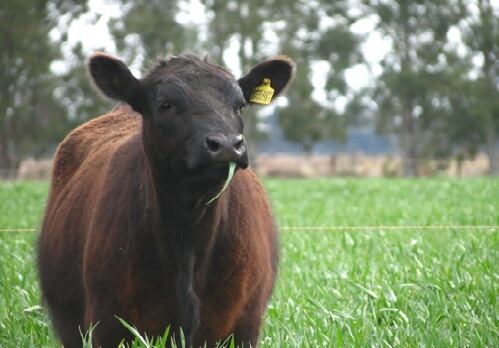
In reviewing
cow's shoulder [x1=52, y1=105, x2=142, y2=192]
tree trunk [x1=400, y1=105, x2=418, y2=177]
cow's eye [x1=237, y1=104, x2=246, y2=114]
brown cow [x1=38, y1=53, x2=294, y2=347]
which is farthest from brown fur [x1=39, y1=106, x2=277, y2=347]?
tree trunk [x1=400, y1=105, x2=418, y2=177]

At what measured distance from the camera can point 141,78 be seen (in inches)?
178

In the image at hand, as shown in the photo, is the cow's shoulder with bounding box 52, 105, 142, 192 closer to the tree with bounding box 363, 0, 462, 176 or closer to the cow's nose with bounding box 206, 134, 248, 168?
the cow's nose with bounding box 206, 134, 248, 168

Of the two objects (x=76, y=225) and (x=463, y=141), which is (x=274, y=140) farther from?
(x=76, y=225)

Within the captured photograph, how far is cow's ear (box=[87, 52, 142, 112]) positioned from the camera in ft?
14.5

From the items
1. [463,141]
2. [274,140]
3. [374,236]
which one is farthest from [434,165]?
[374,236]

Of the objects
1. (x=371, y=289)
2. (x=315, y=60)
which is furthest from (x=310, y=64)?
(x=371, y=289)

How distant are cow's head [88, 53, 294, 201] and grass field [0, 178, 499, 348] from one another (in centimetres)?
115

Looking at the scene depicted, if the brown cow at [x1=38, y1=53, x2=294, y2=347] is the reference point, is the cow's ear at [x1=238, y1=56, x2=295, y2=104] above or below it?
above

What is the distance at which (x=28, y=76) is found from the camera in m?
44.9

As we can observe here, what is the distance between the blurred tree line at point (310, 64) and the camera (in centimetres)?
4497

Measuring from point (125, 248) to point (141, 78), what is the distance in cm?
97

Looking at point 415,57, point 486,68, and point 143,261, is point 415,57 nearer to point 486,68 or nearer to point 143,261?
point 486,68

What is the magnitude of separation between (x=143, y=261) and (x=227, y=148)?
79 cm

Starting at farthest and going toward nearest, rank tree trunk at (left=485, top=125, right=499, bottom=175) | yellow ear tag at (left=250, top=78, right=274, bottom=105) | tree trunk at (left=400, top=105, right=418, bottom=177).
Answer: tree trunk at (left=400, top=105, right=418, bottom=177) → tree trunk at (left=485, top=125, right=499, bottom=175) → yellow ear tag at (left=250, top=78, right=274, bottom=105)
